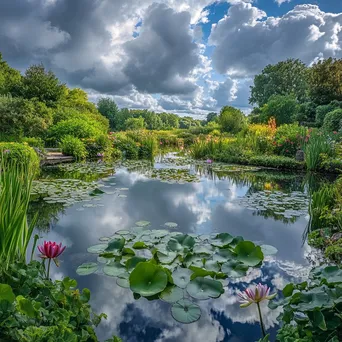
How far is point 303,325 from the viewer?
1296 mm

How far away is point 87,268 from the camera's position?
91.4 inches

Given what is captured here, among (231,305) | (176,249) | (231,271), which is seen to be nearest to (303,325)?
(231,305)

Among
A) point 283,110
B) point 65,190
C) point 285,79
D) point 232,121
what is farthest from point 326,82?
point 65,190

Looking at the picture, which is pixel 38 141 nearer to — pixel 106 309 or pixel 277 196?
pixel 277 196

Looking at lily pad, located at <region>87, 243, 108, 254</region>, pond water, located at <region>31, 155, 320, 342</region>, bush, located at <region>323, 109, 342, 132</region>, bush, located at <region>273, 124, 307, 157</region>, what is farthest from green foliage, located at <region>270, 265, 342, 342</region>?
bush, located at <region>323, 109, 342, 132</region>

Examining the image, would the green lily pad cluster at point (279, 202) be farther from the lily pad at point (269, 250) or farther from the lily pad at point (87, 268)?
the lily pad at point (87, 268)

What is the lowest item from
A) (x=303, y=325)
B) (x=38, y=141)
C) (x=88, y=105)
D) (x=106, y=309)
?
(x=106, y=309)

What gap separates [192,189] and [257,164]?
4854 mm

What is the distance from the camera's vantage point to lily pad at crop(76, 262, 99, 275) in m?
2.27

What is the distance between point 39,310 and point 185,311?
0.98 meters

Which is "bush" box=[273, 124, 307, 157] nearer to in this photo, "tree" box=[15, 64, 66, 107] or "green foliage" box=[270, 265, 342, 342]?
"green foliage" box=[270, 265, 342, 342]

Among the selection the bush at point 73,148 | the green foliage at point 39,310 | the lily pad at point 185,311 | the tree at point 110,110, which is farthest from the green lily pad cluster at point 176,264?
the tree at point 110,110

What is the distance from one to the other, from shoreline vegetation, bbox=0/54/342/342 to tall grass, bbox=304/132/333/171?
3cm

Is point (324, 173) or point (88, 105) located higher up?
point (88, 105)
